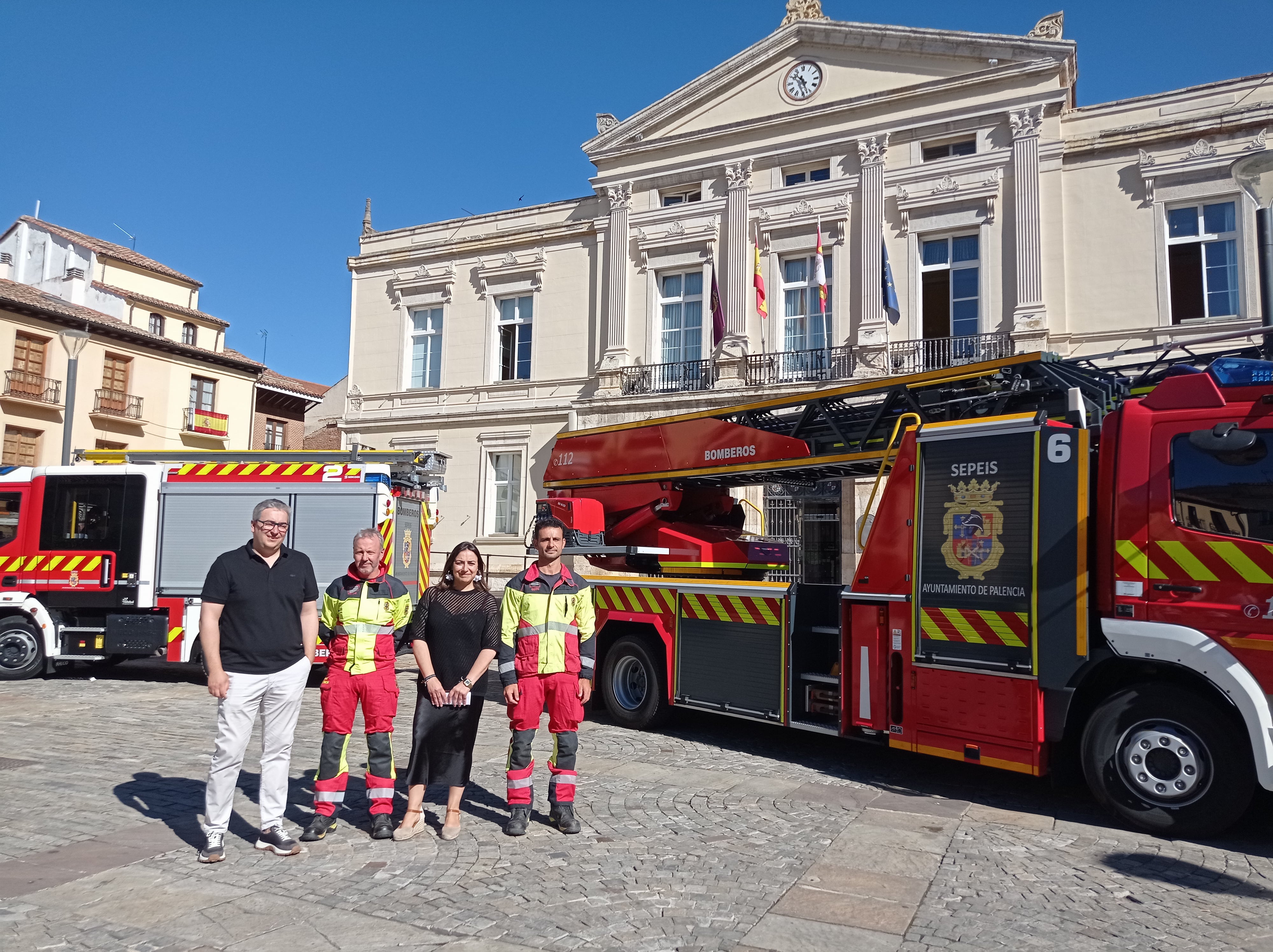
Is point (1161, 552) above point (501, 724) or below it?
above

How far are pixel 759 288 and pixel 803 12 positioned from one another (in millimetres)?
6822

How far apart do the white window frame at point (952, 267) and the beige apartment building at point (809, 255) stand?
0.06 meters

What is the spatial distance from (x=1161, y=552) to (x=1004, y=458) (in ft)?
3.84

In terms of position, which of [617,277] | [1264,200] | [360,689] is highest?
[617,277]

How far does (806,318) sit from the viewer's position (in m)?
22.6

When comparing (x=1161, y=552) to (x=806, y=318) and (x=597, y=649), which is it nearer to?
(x=597, y=649)

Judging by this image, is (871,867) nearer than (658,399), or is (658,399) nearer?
(871,867)

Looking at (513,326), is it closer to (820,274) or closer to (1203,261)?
(820,274)

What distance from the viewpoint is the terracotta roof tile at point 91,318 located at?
104 feet

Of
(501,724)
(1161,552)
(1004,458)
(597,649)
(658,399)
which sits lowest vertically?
(501,724)

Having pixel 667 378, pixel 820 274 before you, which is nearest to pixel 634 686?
pixel 820 274

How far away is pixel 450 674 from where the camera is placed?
577 centimetres

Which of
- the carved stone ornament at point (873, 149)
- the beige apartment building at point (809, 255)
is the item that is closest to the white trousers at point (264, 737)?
the beige apartment building at point (809, 255)

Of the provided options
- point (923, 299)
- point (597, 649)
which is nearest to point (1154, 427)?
point (597, 649)
